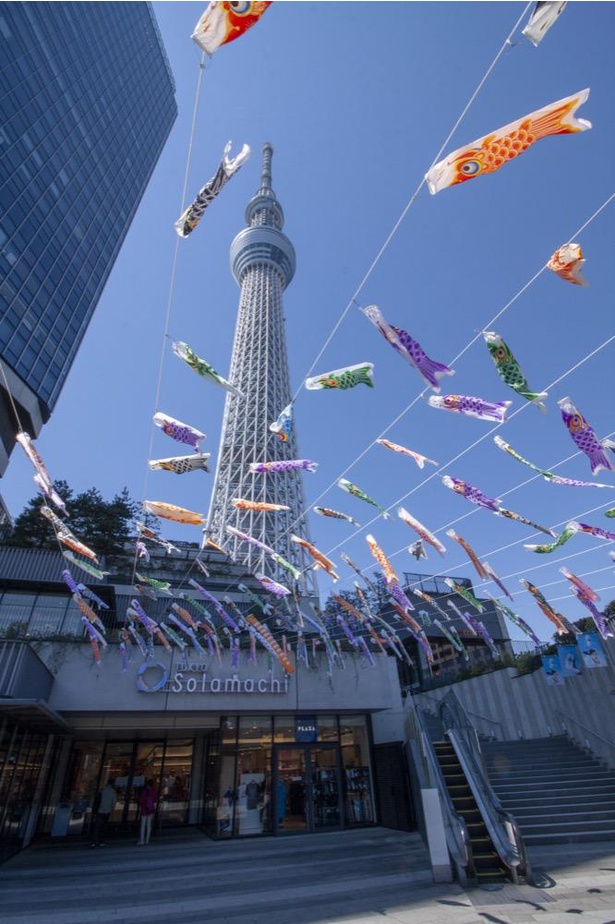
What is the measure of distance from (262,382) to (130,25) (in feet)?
175

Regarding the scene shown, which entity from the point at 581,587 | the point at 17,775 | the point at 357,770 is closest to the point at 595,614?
the point at 581,587

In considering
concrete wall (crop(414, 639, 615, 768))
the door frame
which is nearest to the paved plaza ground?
the door frame

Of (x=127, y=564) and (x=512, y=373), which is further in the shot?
(x=127, y=564)

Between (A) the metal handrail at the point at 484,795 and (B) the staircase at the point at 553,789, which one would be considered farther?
(B) the staircase at the point at 553,789

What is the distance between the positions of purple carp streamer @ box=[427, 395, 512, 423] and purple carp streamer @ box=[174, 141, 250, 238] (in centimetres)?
441

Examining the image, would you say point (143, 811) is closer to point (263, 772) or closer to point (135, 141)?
point (263, 772)

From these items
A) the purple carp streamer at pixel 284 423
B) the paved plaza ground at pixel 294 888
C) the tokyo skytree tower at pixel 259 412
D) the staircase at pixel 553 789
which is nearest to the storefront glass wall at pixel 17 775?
the paved plaza ground at pixel 294 888

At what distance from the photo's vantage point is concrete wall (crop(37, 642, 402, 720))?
45.9ft

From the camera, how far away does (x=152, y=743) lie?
690 inches

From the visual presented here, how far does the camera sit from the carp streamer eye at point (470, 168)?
500cm

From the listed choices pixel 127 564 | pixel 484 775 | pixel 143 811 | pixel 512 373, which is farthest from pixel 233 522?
pixel 512 373

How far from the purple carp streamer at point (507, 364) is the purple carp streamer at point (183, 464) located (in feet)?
20.0

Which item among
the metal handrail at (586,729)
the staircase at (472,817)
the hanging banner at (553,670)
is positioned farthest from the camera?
the hanging banner at (553,670)

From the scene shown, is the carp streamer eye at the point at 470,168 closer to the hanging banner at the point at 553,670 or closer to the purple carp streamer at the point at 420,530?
the purple carp streamer at the point at 420,530
